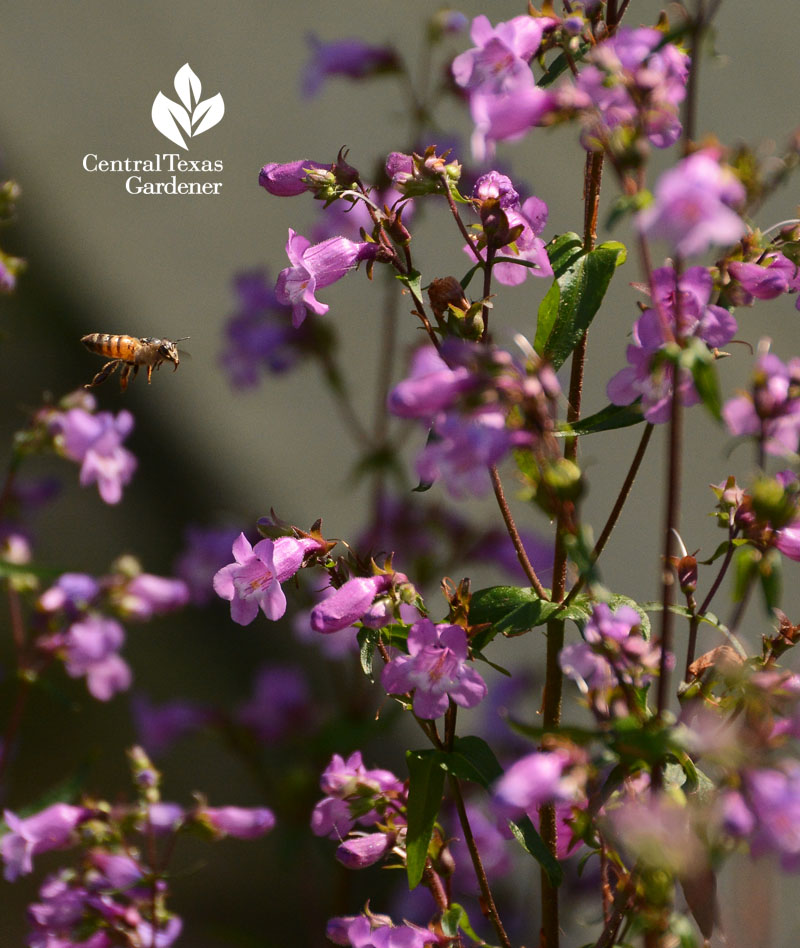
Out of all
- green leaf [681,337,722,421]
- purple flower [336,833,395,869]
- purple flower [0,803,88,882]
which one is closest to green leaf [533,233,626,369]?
green leaf [681,337,722,421]

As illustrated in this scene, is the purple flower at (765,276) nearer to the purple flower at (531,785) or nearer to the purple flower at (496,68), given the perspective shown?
the purple flower at (496,68)

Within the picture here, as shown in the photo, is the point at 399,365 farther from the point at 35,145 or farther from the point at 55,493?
the point at 35,145

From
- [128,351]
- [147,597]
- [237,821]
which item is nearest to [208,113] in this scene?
[128,351]

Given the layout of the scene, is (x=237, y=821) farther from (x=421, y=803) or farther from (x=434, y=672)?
(x=434, y=672)

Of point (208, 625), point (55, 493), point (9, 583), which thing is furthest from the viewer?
point (208, 625)

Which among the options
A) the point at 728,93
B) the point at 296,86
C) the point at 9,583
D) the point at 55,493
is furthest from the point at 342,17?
the point at 9,583
